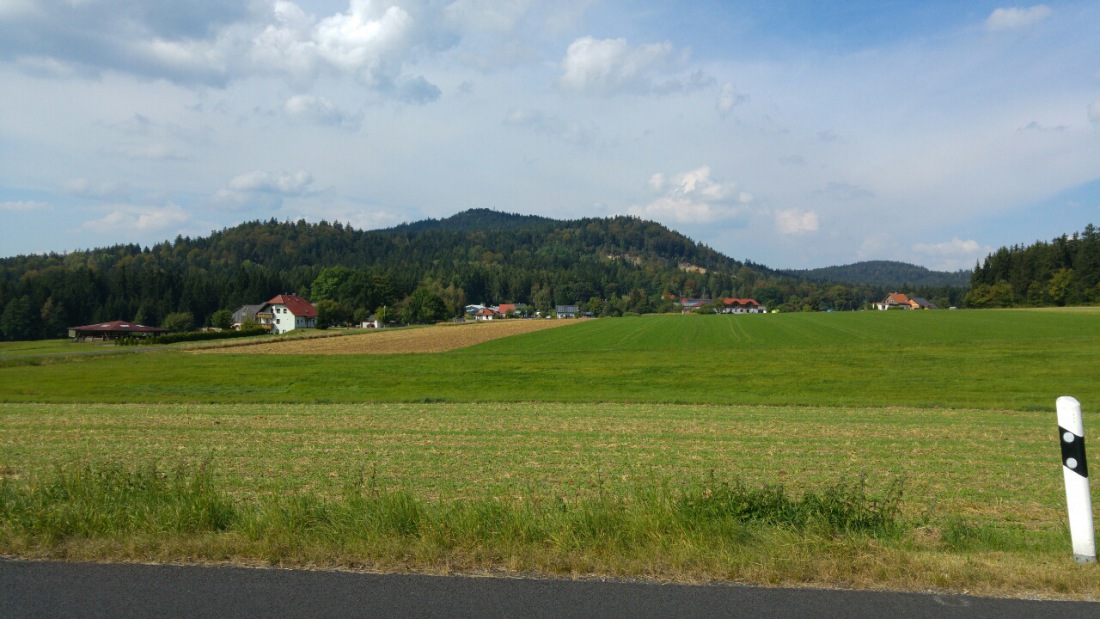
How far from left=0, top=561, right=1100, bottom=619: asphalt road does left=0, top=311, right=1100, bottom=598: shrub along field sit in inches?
11.3

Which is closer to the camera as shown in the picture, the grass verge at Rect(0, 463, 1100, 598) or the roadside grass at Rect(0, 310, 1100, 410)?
the grass verge at Rect(0, 463, 1100, 598)

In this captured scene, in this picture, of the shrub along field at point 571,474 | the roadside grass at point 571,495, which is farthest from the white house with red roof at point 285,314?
the roadside grass at point 571,495

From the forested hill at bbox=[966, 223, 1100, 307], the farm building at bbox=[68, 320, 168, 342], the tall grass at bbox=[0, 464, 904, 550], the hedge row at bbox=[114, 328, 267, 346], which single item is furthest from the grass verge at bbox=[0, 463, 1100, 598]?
the forested hill at bbox=[966, 223, 1100, 307]

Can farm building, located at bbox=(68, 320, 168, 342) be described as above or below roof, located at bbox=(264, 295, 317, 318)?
below

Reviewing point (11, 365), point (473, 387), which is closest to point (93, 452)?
point (473, 387)

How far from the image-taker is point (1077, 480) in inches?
214

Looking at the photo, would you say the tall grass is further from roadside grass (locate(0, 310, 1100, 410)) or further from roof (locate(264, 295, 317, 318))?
roof (locate(264, 295, 317, 318))

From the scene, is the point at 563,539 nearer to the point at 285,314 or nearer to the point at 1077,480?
the point at 1077,480

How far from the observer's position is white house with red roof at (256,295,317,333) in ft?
457

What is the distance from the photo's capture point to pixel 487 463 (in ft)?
41.8

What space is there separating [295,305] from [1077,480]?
Answer: 147577mm

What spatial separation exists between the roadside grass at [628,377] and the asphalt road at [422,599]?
23048mm

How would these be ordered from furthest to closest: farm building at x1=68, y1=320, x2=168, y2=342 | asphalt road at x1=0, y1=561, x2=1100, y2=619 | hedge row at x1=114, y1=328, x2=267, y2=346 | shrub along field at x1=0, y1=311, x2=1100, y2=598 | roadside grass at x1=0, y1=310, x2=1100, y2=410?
farm building at x1=68, y1=320, x2=168, y2=342
hedge row at x1=114, y1=328, x2=267, y2=346
roadside grass at x1=0, y1=310, x2=1100, y2=410
shrub along field at x1=0, y1=311, x2=1100, y2=598
asphalt road at x1=0, y1=561, x2=1100, y2=619

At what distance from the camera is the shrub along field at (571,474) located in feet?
19.2
